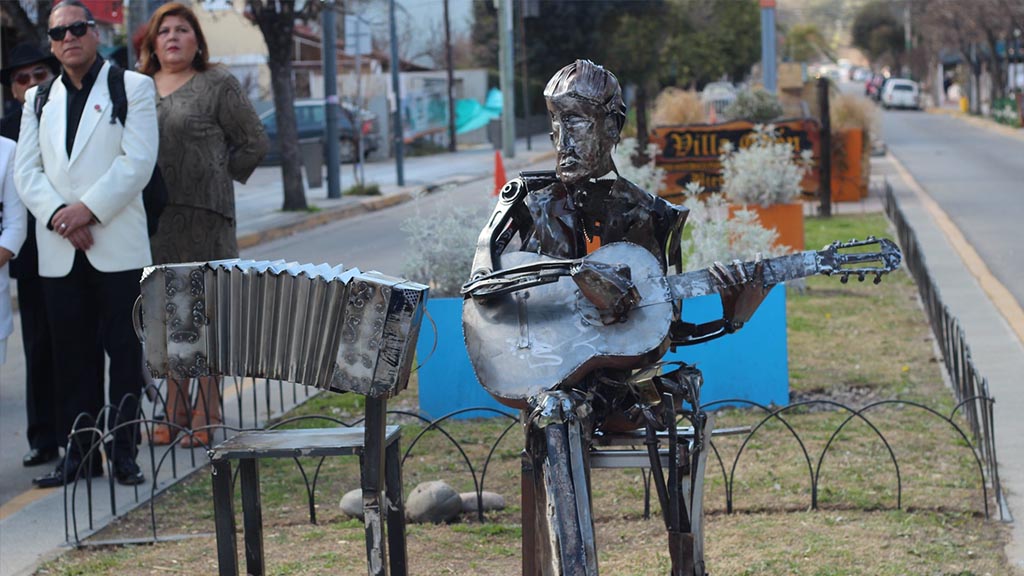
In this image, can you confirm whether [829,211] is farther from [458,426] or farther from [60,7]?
[60,7]

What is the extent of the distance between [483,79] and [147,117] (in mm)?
46938

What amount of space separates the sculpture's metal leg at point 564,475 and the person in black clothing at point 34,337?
368 centimetres

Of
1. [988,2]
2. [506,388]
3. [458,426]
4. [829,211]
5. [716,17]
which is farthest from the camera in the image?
[716,17]

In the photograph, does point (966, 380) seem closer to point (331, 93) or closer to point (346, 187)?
point (331, 93)

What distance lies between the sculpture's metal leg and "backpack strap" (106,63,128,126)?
3.15m

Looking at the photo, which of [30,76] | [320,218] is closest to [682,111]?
[320,218]

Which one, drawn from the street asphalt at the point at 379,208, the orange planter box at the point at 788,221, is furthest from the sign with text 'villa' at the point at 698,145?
the orange planter box at the point at 788,221

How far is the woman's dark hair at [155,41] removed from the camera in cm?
652

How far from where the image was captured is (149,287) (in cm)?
380

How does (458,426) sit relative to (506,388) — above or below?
below

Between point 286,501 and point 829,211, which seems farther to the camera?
point 829,211

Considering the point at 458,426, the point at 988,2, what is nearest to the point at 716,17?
the point at 988,2

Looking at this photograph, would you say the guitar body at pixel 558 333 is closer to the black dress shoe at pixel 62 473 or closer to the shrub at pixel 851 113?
the black dress shoe at pixel 62 473

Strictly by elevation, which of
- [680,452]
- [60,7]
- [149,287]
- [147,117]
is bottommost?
[680,452]
